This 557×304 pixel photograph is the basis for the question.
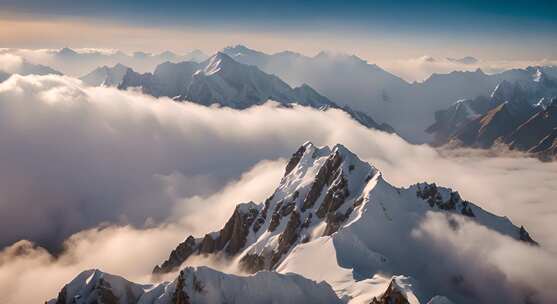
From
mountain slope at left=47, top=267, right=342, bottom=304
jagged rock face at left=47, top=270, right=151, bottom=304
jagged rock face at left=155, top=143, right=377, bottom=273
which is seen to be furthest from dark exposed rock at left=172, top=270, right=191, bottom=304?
jagged rock face at left=155, top=143, right=377, bottom=273

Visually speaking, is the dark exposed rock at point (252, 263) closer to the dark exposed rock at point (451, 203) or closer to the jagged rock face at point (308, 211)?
the jagged rock face at point (308, 211)

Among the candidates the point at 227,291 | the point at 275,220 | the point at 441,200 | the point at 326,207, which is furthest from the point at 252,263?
the point at 441,200

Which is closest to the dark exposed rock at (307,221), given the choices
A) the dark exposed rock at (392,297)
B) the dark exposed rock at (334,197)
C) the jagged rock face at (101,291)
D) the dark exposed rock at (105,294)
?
the dark exposed rock at (334,197)

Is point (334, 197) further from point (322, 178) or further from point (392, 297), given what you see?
point (392, 297)

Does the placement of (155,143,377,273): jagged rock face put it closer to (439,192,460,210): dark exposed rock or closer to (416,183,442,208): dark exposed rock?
(416,183,442,208): dark exposed rock

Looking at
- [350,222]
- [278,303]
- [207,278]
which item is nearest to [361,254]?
[350,222]
